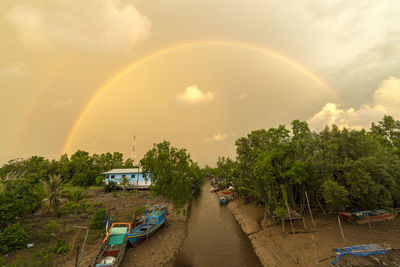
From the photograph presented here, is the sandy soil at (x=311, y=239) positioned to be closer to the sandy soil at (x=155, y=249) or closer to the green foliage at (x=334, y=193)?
the green foliage at (x=334, y=193)

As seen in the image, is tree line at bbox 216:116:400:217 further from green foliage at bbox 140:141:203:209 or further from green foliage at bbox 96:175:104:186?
green foliage at bbox 96:175:104:186

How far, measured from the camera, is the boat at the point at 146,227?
810 inches

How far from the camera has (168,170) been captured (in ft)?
85.2

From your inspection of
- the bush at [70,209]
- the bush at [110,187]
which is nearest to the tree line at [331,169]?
the bush at [70,209]

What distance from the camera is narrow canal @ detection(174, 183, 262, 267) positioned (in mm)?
18672

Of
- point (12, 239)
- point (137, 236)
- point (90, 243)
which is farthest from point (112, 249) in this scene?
point (12, 239)

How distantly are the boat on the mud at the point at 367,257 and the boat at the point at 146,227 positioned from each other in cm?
1982

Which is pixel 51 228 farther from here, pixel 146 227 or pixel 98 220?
pixel 146 227

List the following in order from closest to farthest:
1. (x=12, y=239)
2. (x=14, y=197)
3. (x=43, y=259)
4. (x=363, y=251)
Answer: (x=363, y=251)
(x=43, y=259)
(x=12, y=239)
(x=14, y=197)

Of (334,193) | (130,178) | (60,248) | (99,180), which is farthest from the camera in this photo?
(99,180)

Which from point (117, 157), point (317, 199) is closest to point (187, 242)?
point (317, 199)

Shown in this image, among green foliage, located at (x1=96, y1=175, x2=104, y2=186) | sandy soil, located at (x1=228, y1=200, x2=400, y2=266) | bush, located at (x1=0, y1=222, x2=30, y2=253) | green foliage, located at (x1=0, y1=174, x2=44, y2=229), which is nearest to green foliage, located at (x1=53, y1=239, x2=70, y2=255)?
bush, located at (x1=0, y1=222, x2=30, y2=253)

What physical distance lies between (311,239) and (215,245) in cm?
1184

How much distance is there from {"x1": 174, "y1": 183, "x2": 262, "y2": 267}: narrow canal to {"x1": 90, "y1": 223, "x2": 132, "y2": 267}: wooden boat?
6070 mm
